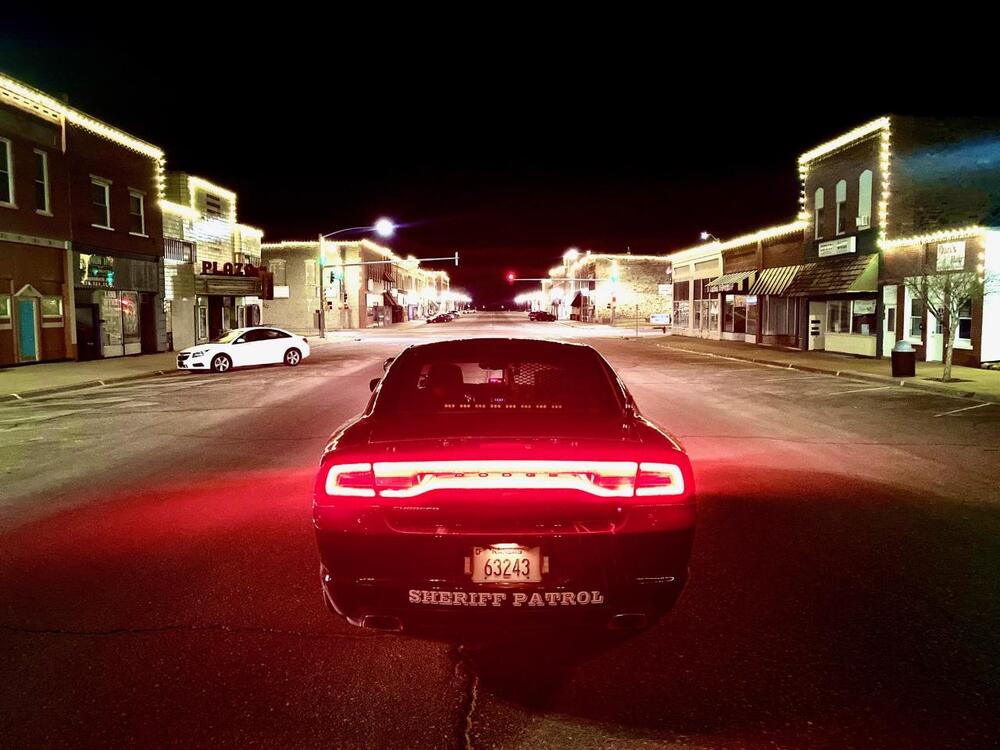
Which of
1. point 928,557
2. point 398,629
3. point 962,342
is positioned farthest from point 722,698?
point 962,342

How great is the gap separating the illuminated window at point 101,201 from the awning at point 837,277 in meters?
29.2

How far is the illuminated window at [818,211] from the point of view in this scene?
34.3 m

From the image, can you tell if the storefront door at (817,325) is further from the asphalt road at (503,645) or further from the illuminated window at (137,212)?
the illuminated window at (137,212)

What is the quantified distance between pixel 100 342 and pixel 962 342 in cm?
3084

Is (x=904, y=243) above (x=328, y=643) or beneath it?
above

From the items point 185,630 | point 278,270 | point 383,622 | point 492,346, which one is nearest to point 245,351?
point 492,346

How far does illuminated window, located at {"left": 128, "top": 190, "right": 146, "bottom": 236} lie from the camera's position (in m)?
33.3

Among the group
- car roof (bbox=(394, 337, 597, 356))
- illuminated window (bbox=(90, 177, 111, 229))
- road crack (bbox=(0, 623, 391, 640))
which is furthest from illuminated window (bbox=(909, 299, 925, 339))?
illuminated window (bbox=(90, 177, 111, 229))

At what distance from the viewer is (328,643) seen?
4.32m

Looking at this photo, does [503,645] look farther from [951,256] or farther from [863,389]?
[951,256]

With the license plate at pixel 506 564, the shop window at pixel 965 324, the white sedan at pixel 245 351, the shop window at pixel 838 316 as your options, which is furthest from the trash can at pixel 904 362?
the license plate at pixel 506 564

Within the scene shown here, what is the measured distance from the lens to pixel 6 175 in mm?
25422

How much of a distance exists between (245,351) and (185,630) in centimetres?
2287

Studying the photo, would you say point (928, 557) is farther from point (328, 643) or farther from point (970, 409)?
point (970, 409)
